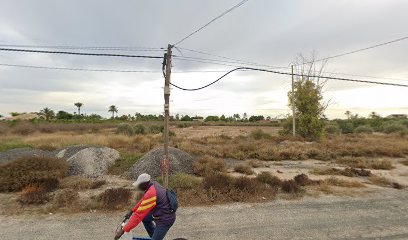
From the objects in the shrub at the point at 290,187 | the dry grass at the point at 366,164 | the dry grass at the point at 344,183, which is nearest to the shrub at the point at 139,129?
the dry grass at the point at 366,164

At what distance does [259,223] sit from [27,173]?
923 centimetres

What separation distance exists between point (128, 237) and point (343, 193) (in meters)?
8.94

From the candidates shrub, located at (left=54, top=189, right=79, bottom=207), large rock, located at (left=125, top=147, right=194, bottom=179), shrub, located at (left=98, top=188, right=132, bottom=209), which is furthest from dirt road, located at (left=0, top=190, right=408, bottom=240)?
large rock, located at (left=125, top=147, right=194, bottom=179)

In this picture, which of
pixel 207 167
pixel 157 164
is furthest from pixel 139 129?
pixel 207 167

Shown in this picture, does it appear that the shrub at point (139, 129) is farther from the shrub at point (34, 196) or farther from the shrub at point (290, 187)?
the shrub at point (290, 187)

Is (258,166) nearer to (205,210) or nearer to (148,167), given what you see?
(148,167)

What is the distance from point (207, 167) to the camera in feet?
46.4

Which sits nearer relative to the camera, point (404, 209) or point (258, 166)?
point (404, 209)

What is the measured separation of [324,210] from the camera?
319 inches

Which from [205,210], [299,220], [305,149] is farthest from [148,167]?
[305,149]

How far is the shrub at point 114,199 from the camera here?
827 cm

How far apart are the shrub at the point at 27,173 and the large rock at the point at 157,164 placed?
3.30 metres

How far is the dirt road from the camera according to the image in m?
6.21

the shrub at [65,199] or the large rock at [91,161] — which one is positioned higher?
the large rock at [91,161]
